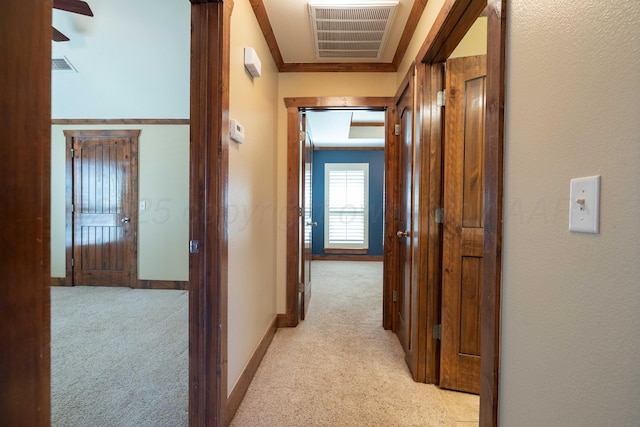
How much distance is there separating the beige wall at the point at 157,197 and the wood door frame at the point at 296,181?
1.81 m

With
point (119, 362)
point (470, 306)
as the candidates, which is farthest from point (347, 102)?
point (119, 362)

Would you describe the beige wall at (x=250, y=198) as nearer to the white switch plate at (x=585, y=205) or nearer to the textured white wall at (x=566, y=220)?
the textured white wall at (x=566, y=220)

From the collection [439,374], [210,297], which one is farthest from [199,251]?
[439,374]

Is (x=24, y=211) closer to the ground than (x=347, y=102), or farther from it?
closer to the ground

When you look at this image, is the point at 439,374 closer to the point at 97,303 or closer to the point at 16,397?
the point at 16,397

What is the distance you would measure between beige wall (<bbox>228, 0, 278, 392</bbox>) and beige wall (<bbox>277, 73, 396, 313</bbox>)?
0.11 m

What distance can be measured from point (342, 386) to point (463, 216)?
1.32 m

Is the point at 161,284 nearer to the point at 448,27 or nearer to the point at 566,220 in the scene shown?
the point at 448,27

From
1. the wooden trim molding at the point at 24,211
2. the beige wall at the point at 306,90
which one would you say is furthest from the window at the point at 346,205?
the wooden trim molding at the point at 24,211

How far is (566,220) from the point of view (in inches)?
27.8

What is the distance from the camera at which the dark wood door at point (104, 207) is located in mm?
3914

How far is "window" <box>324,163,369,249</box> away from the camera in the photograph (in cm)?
618

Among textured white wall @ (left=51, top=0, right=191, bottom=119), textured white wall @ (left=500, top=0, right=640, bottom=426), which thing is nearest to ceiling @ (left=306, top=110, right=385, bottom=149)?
textured white wall @ (left=51, top=0, right=191, bottom=119)

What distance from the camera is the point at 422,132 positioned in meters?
1.88
